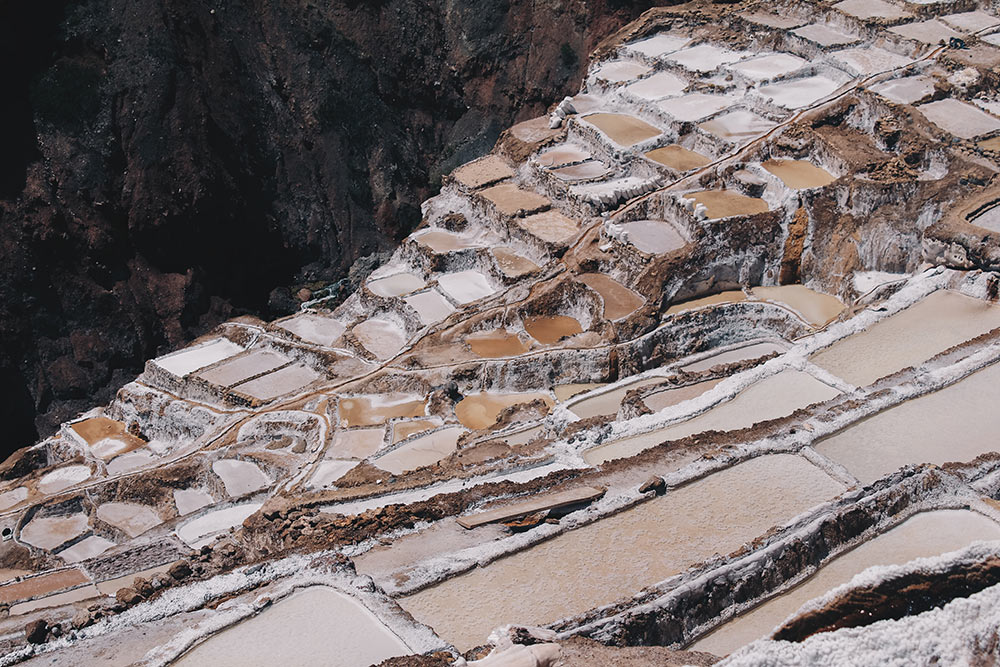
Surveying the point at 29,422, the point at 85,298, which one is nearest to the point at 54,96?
the point at 85,298

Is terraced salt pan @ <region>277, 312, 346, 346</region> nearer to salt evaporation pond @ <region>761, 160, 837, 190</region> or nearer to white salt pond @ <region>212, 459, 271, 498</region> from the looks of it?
white salt pond @ <region>212, 459, 271, 498</region>

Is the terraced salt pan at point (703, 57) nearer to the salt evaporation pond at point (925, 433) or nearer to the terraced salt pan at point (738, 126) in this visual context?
the terraced salt pan at point (738, 126)

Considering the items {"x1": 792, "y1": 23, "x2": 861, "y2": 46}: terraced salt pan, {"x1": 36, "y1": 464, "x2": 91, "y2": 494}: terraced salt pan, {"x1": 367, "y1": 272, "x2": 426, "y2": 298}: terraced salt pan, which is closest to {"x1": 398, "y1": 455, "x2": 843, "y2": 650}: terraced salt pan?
{"x1": 36, "y1": 464, "x2": 91, "y2": 494}: terraced salt pan

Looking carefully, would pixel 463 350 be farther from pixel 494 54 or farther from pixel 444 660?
pixel 494 54

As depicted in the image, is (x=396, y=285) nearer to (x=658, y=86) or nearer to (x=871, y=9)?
(x=658, y=86)

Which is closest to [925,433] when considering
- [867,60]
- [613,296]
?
[613,296]
